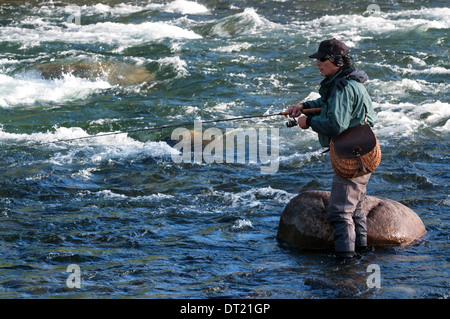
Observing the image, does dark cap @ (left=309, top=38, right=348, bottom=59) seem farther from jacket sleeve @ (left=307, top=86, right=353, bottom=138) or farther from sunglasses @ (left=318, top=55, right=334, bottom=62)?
jacket sleeve @ (left=307, top=86, right=353, bottom=138)

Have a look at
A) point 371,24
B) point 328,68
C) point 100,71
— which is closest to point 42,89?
point 100,71

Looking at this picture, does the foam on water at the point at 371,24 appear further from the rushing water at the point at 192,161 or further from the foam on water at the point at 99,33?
the foam on water at the point at 99,33

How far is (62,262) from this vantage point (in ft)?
17.6

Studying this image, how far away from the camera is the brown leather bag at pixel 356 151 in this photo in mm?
4848

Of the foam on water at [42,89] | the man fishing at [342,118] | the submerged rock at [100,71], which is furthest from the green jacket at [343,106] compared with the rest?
the submerged rock at [100,71]

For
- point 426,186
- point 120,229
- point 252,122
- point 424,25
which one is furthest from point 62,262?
point 424,25

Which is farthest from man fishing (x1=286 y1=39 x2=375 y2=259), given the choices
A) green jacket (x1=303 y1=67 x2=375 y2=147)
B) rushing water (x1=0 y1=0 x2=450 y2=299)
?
rushing water (x1=0 y1=0 x2=450 y2=299)

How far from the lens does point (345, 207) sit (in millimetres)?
4992

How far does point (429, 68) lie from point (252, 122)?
15.6 feet

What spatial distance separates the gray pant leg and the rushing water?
18 centimetres

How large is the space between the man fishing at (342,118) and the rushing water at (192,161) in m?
0.20

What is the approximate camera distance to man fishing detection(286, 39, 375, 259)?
4.71 metres

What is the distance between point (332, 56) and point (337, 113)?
1.50 ft
